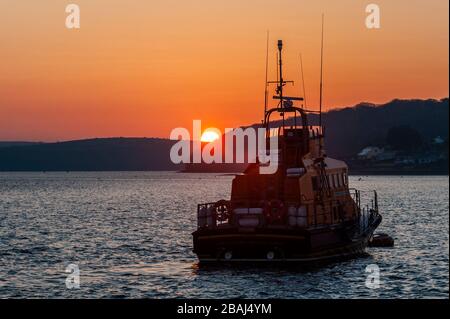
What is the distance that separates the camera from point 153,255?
4197cm

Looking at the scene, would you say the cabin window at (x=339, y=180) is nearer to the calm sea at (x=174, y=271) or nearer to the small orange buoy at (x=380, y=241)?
the calm sea at (x=174, y=271)

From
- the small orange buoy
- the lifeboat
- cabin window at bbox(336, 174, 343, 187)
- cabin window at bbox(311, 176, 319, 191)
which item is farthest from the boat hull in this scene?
the small orange buoy

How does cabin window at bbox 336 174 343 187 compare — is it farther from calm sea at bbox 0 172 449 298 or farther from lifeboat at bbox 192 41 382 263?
calm sea at bbox 0 172 449 298

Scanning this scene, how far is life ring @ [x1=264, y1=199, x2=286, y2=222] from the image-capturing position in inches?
1347

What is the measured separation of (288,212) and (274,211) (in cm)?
61

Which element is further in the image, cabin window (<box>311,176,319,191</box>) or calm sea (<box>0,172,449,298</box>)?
cabin window (<box>311,176,319,191</box>)

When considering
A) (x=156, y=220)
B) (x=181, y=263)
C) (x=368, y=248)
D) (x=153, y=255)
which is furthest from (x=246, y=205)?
(x=156, y=220)

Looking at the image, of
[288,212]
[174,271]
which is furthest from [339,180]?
[174,271]

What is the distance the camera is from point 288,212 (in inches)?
1347

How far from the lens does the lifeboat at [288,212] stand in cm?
3350

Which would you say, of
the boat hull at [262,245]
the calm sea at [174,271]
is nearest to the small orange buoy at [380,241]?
the calm sea at [174,271]

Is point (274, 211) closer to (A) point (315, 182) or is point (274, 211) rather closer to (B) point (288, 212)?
(B) point (288, 212)
